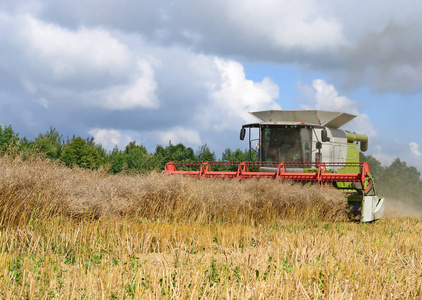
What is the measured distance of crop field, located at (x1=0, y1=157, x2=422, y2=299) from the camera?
11.2 ft

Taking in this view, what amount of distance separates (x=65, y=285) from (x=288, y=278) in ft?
5.41

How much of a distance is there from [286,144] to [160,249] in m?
7.71

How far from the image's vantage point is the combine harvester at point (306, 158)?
1038 cm

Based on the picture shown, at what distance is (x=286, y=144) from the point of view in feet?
41.1

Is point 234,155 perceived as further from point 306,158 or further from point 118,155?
point 306,158

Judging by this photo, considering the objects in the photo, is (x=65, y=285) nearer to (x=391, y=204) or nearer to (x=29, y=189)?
(x=29, y=189)

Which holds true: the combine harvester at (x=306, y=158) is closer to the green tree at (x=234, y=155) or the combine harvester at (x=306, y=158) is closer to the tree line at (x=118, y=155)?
the tree line at (x=118, y=155)

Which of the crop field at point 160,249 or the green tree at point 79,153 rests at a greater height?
the green tree at point 79,153

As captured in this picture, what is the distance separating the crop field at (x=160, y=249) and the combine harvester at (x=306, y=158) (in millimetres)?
2313

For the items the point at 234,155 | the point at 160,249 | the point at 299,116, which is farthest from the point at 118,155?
the point at 160,249

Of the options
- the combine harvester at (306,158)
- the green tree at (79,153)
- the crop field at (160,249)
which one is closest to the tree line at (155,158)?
the green tree at (79,153)

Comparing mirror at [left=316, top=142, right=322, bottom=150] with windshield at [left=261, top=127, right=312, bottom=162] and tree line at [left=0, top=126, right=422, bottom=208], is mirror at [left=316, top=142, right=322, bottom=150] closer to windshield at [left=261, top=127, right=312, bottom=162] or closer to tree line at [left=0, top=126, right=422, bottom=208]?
windshield at [left=261, top=127, right=312, bottom=162]

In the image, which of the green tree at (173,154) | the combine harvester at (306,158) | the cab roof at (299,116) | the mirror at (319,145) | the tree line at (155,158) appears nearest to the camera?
the combine harvester at (306,158)

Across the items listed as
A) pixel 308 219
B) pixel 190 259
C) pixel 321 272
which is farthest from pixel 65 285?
pixel 308 219
